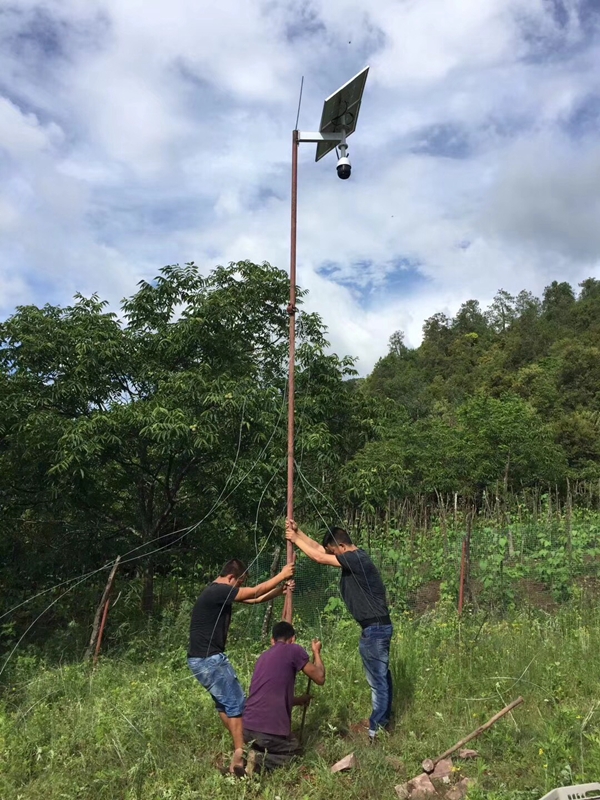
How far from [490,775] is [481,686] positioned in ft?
4.11

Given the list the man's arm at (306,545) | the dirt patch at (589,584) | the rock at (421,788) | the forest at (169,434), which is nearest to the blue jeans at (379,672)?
the man's arm at (306,545)

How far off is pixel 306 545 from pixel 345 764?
138 cm

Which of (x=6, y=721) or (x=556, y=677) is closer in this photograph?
(x=556, y=677)

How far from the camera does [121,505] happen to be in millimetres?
8422

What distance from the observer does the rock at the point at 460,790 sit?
10.9 feet

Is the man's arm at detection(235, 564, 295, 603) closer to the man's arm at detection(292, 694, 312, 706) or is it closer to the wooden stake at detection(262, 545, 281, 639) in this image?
the man's arm at detection(292, 694, 312, 706)

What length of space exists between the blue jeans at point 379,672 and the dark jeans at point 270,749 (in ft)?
2.22

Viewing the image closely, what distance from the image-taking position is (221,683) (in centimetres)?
412

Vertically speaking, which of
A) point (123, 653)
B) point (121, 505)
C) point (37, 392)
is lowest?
point (123, 653)

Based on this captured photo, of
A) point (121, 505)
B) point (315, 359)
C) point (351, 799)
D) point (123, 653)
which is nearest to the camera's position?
point (351, 799)

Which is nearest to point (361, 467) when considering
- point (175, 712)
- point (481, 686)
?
point (481, 686)

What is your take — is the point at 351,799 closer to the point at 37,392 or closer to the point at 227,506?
the point at 227,506

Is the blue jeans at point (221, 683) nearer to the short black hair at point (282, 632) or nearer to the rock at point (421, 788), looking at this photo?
the short black hair at point (282, 632)

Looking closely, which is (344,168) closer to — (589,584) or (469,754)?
(469,754)
